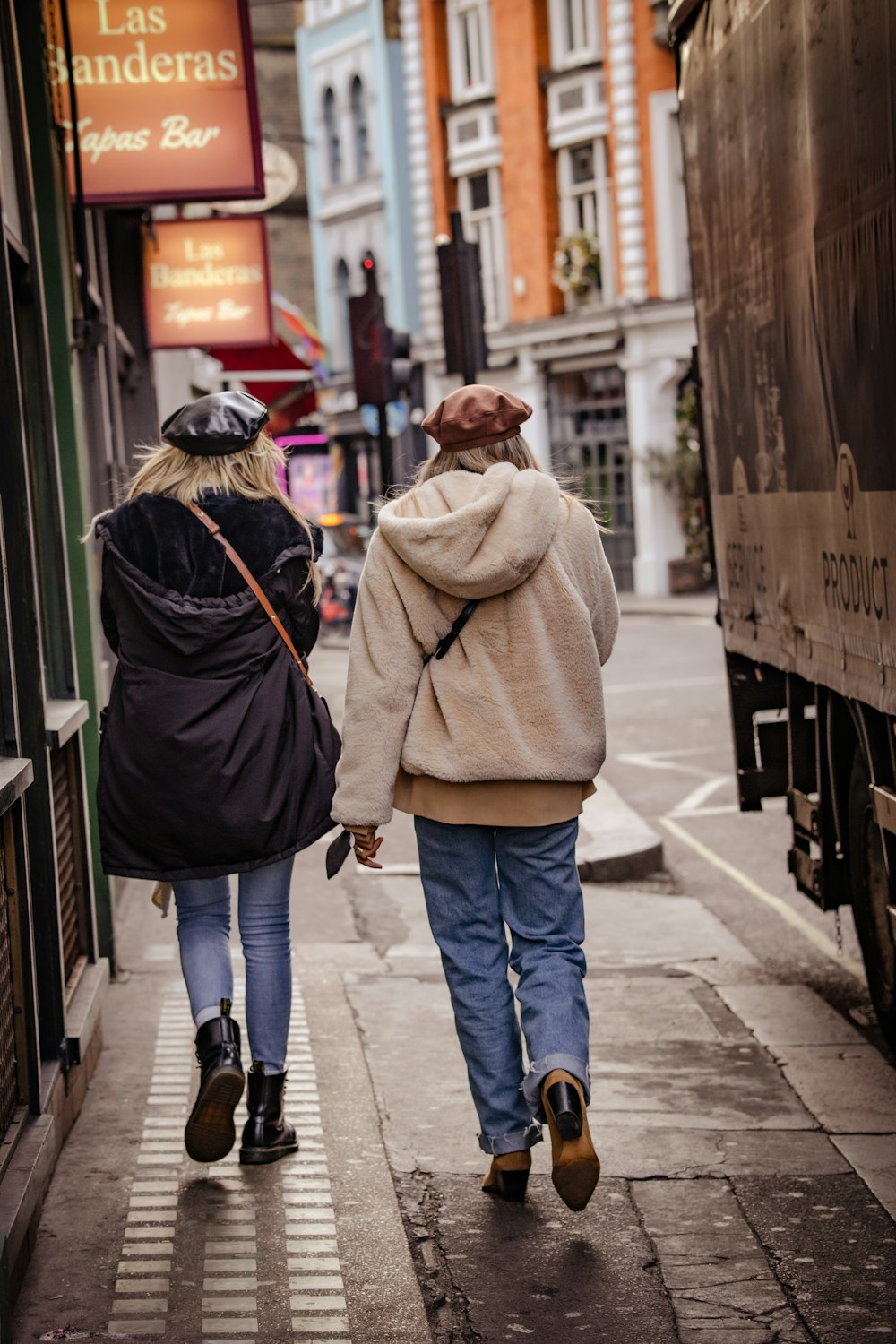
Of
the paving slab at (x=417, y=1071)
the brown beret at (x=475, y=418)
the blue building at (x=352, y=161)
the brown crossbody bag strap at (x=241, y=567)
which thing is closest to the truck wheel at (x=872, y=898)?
the paving slab at (x=417, y=1071)

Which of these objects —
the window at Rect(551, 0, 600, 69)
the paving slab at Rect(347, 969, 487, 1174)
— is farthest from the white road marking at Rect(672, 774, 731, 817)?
the window at Rect(551, 0, 600, 69)

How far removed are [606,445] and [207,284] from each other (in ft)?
74.0

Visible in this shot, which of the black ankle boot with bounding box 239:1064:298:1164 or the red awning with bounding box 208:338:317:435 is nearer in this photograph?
the black ankle boot with bounding box 239:1064:298:1164

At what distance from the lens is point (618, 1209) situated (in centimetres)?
440

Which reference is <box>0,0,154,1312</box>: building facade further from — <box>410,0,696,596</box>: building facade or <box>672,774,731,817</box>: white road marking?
<box>410,0,696,596</box>: building facade

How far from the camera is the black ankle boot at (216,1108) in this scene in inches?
172

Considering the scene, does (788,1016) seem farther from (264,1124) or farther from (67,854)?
(67,854)

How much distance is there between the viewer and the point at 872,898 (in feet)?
19.8

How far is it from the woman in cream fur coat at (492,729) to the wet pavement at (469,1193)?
0.34 meters

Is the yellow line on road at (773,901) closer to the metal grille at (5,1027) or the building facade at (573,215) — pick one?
the metal grille at (5,1027)

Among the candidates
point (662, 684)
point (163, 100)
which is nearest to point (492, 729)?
point (163, 100)

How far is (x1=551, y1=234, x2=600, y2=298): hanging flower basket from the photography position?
1371 inches

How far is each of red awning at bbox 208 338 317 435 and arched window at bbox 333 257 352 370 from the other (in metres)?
21.1

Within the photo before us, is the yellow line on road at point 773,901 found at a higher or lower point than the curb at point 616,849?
lower
